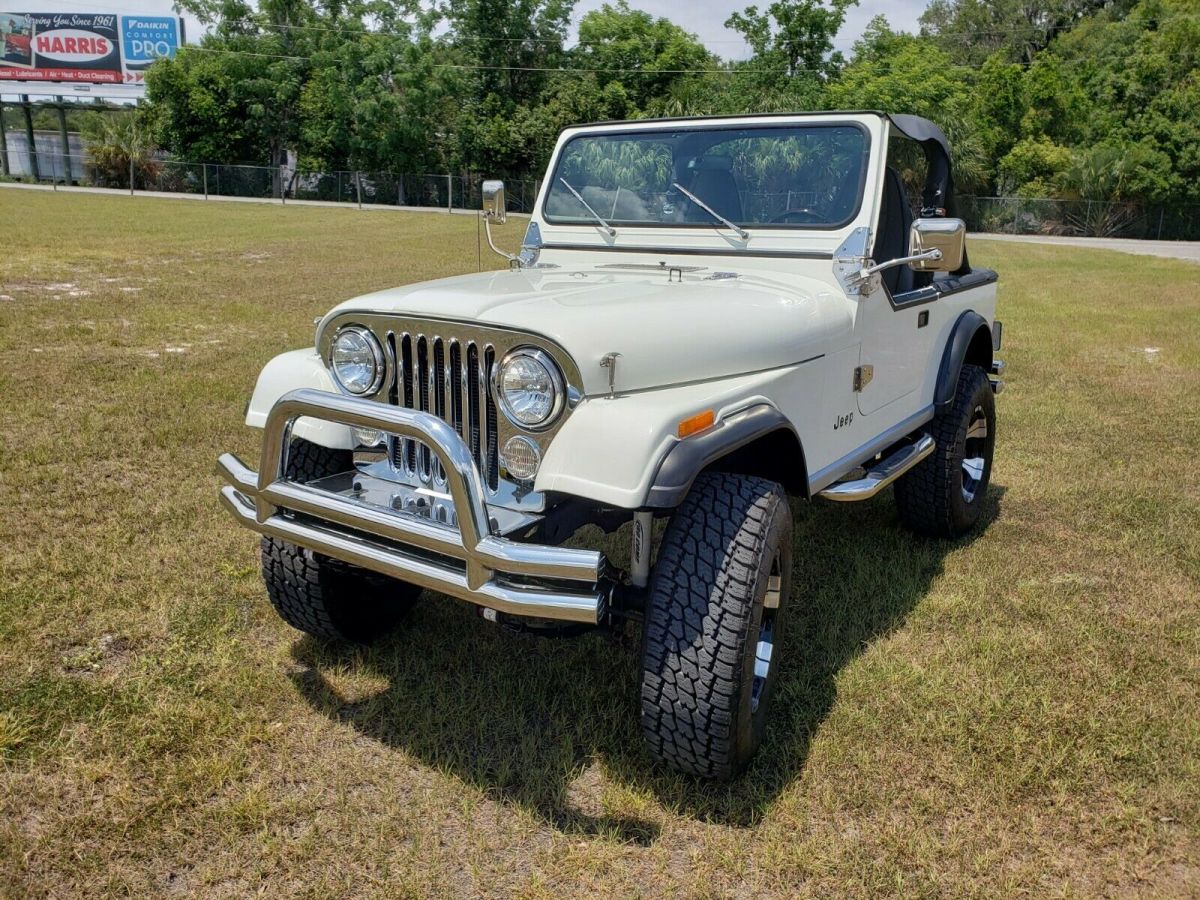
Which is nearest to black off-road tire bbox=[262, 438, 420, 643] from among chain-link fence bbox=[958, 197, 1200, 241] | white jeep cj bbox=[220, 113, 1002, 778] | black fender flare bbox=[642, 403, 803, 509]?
white jeep cj bbox=[220, 113, 1002, 778]

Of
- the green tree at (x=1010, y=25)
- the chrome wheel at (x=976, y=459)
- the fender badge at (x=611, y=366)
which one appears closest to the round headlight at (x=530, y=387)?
the fender badge at (x=611, y=366)

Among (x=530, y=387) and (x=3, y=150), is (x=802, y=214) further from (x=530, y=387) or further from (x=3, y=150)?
(x=3, y=150)

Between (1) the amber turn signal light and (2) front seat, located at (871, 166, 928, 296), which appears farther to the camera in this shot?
(2) front seat, located at (871, 166, 928, 296)

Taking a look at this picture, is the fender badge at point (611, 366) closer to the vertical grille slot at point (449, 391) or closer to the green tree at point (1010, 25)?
the vertical grille slot at point (449, 391)

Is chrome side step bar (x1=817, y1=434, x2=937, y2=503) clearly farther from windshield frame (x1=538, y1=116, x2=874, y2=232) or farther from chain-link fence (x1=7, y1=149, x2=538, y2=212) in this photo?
chain-link fence (x1=7, y1=149, x2=538, y2=212)

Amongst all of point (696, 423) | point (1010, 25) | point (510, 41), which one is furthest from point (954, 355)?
point (1010, 25)

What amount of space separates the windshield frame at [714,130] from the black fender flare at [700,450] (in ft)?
3.86

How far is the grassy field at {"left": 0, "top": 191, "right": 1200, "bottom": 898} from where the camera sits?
7.91ft

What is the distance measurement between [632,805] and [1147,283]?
17484 mm

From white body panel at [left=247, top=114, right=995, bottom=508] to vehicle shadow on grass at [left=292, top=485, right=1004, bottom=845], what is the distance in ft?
2.21

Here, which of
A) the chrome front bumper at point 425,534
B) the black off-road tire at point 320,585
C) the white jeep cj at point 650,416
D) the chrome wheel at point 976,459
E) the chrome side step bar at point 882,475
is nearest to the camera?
the chrome front bumper at point 425,534

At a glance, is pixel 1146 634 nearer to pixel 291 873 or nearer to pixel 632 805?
pixel 632 805

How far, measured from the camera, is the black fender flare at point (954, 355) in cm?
428

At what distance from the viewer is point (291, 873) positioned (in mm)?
2350
